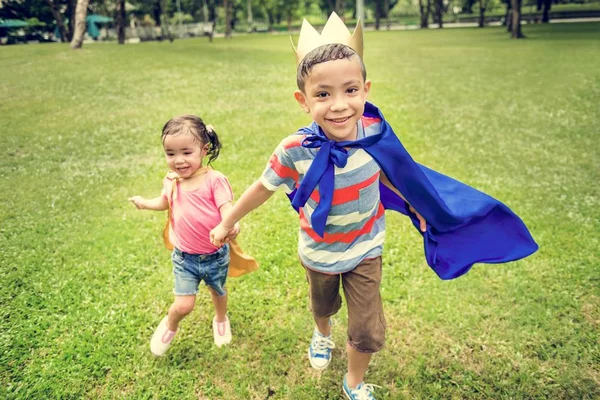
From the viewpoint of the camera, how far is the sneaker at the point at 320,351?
3.24 m

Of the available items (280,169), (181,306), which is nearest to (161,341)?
(181,306)

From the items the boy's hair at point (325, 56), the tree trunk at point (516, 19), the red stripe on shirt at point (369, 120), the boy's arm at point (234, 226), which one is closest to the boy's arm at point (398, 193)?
the red stripe on shirt at point (369, 120)

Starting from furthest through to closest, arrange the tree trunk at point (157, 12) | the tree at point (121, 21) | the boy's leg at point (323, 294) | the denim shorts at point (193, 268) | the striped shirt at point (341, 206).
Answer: the tree trunk at point (157, 12)
the tree at point (121, 21)
the denim shorts at point (193, 268)
the boy's leg at point (323, 294)
the striped shirt at point (341, 206)

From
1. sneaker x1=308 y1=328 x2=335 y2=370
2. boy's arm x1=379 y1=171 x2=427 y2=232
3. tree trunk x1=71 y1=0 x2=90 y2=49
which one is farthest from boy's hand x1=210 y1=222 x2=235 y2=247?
tree trunk x1=71 y1=0 x2=90 y2=49

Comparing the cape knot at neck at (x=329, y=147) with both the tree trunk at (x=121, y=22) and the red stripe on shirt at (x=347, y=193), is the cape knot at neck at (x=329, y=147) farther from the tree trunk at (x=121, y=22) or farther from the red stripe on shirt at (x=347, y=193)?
the tree trunk at (x=121, y=22)

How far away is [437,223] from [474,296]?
5.35 feet

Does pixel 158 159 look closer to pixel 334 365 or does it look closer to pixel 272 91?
pixel 334 365

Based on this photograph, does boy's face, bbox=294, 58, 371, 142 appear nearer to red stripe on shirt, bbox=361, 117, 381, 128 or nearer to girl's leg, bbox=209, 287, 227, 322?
red stripe on shirt, bbox=361, 117, 381, 128

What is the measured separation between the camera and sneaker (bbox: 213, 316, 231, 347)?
351cm

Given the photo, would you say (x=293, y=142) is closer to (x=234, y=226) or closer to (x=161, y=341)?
(x=234, y=226)

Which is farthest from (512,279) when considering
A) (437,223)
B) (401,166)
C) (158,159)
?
(158,159)

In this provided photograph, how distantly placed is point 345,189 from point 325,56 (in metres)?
0.71

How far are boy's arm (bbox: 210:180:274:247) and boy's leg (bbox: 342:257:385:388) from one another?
72 centimetres

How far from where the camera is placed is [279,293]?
4129 mm
